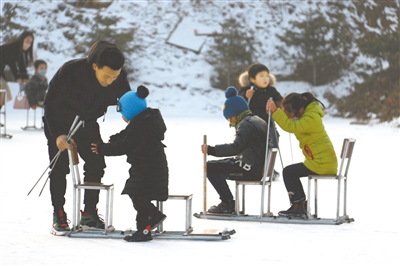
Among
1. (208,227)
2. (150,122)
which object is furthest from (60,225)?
(208,227)

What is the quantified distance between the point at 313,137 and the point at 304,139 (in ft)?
0.26

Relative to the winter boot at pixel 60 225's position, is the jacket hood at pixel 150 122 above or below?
above

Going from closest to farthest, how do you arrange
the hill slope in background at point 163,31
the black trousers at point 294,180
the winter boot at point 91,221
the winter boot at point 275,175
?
the winter boot at point 91,221, the black trousers at point 294,180, the winter boot at point 275,175, the hill slope in background at point 163,31

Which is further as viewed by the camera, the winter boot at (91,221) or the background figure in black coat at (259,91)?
the background figure in black coat at (259,91)

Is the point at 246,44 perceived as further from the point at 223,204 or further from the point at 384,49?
the point at 223,204

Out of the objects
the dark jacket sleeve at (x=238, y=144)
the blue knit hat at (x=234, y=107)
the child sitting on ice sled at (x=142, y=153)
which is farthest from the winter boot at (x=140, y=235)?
the blue knit hat at (x=234, y=107)

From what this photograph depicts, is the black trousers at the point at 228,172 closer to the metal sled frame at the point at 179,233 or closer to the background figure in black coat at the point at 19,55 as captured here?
the metal sled frame at the point at 179,233

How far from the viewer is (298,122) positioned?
6.80 m

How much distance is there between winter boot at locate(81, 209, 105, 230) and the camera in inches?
246

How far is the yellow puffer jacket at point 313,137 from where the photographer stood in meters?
6.79

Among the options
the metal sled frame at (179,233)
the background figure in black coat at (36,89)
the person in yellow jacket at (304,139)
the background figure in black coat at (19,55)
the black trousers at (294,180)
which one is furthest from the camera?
the background figure in black coat at (36,89)

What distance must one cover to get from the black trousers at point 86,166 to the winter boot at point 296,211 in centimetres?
160

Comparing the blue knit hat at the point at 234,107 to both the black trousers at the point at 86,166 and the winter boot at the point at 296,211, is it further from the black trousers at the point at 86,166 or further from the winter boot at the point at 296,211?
the black trousers at the point at 86,166

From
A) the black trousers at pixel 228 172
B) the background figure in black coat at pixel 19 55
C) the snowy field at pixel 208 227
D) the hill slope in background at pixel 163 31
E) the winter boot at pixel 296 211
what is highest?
the hill slope in background at pixel 163 31
